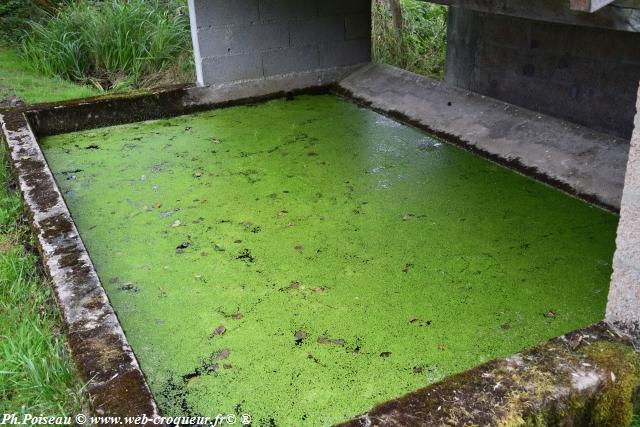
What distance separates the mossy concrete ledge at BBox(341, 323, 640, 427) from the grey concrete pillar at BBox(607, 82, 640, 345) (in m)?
0.10

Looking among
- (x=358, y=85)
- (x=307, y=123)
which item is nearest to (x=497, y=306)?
(x=307, y=123)

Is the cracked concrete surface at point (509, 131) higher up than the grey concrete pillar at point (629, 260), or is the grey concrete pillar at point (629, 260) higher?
the grey concrete pillar at point (629, 260)

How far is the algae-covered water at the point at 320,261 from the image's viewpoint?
243cm

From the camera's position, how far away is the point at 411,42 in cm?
685

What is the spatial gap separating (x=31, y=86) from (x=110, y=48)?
0.78m

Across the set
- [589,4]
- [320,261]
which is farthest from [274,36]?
[589,4]

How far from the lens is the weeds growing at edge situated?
2.16 metres

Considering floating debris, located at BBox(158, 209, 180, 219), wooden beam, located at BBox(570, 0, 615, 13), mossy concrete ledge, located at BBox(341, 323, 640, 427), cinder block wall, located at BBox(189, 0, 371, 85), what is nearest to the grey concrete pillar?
mossy concrete ledge, located at BBox(341, 323, 640, 427)

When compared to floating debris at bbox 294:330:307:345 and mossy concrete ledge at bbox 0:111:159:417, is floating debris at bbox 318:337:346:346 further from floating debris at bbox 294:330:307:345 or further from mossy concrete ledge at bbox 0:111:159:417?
mossy concrete ledge at bbox 0:111:159:417

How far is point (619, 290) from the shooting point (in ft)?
6.98

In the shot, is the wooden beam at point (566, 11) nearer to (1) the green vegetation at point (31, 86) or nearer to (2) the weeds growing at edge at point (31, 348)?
(2) the weeds growing at edge at point (31, 348)

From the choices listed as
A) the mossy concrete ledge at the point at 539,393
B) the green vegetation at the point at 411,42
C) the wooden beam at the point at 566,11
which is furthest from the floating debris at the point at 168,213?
the green vegetation at the point at 411,42

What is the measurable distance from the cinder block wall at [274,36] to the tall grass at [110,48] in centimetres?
66

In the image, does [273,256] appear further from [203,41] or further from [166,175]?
[203,41]
